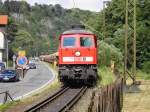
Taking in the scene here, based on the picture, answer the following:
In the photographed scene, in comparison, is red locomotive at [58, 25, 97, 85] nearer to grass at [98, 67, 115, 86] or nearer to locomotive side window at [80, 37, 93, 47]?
locomotive side window at [80, 37, 93, 47]

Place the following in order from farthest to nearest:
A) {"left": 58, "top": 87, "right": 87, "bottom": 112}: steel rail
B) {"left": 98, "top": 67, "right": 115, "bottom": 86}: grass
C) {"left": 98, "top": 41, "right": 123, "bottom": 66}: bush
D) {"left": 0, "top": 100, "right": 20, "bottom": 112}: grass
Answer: {"left": 98, "top": 41, "right": 123, "bottom": 66}: bush
{"left": 98, "top": 67, "right": 115, "bottom": 86}: grass
{"left": 0, "top": 100, "right": 20, "bottom": 112}: grass
{"left": 58, "top": 87, "right": 87, "bottom": 112}: steel rail

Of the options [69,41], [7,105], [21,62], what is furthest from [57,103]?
[69,41]

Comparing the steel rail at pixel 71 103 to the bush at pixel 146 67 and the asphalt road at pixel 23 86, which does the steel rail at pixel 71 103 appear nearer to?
the asphalt road at pixel 23 86

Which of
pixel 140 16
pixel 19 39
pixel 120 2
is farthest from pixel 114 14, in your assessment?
pixel 19 39

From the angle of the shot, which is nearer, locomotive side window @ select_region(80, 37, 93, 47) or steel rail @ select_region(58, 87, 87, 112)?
steel rail @ select_region(58, 87, 87, 112)

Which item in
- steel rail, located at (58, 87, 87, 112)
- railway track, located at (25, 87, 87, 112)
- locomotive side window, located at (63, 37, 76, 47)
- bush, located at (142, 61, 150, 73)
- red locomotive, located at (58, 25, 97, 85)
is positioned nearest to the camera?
steel rail, located at (58, 87, 87, 112)

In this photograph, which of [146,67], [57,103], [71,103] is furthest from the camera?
[146,67]

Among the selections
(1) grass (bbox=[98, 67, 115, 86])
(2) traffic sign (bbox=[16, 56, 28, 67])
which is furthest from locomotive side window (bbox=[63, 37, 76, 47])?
(2) traffic sign (bbox=[16, 56, 28, 67])

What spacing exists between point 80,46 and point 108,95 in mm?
20596

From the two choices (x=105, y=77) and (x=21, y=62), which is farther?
(x=105, y=77)

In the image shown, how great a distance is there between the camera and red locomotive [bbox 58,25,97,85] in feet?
112

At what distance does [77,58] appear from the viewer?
34406mm

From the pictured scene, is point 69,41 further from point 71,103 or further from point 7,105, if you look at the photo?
point 7,105

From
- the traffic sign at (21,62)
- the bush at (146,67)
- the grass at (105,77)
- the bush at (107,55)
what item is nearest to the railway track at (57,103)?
the traffic sign at (21,62)
